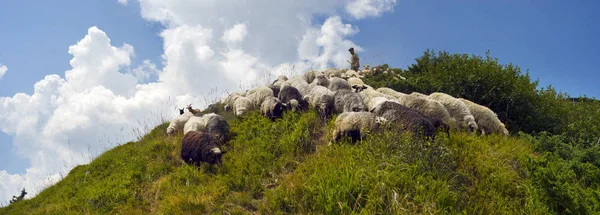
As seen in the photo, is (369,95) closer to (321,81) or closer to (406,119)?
(321,81)

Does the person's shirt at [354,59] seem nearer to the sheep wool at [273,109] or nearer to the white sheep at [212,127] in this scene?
the sheep wool at [273,109]

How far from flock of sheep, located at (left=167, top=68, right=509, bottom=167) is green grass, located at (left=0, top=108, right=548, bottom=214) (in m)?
0.38

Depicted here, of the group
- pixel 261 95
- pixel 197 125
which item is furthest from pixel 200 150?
pixel 261 95

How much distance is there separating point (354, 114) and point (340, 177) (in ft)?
8.00

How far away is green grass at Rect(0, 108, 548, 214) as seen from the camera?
524 cm

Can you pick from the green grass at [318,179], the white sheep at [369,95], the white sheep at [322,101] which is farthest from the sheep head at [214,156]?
the white sheep at [369,95]

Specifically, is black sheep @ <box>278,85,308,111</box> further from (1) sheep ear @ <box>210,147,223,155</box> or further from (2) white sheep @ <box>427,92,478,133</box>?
(2) white sheep @ <box>427,92,478,133</box>

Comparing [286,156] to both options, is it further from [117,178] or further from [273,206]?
[117,178]

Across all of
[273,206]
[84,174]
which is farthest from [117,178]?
[273,206]

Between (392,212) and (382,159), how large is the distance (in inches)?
48.6

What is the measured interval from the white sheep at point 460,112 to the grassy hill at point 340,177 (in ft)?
2.16

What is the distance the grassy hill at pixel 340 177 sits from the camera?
16.8ft

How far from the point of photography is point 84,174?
11.3 metres

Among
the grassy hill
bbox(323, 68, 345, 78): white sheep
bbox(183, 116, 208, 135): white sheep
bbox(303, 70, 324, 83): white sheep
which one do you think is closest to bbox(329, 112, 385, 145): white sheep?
the grassy hill
